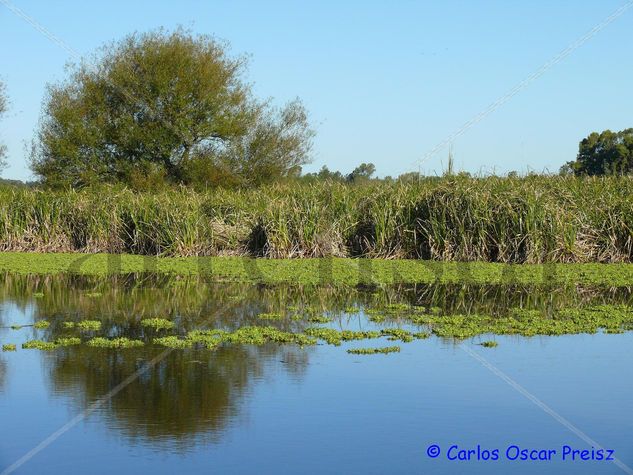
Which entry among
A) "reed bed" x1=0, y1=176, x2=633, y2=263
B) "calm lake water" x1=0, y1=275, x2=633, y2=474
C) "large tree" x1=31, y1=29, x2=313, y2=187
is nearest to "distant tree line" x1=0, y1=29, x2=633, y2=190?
"large tree" x1=31, y1=29, x2=313, y2=187

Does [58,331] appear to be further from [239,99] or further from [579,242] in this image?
[239,99]

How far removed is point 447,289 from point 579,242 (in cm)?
496

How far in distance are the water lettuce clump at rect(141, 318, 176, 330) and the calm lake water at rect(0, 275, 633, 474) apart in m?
0.14

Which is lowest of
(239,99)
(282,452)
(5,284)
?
(282,452)

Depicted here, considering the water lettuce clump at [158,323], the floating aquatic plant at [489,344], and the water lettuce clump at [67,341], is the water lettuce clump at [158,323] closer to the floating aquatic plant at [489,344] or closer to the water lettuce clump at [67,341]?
the water lettuce clump at [67,341]

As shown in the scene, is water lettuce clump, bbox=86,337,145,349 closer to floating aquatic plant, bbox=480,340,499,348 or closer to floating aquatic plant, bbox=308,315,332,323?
floating aquatic plant, bbox=308,315,332,323

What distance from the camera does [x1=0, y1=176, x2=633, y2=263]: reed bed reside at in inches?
730

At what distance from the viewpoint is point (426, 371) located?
27.5 ft

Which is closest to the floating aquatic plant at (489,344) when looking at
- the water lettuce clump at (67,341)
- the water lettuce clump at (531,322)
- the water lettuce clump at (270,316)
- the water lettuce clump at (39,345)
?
the water lettuce clump at (531,322)

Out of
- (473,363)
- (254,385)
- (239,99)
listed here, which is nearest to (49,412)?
→ (254,385)

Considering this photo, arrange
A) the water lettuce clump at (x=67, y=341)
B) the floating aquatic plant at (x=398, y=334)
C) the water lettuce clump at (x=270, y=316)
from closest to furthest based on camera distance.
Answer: the water lettuce clump at (x=67, y=341)
the floating aquatic plant at (x=398, y=334)
the water lettuce clump at (x=270, y=316)

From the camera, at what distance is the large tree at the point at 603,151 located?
5260cm

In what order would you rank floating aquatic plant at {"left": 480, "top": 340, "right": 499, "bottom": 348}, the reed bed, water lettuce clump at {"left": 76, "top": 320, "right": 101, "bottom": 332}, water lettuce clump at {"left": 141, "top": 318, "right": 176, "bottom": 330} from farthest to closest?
the reed bed < water lettuce clump at {"left": 141, "top": 318, "right": 176, "bottom": 330} < water lettuce clump at {"left": 76, "top": 320, "right": 101, "bottom": 332} < floating aquatic plant at {"left": 480, "top": 340, "right": 499, "bottom": 348}

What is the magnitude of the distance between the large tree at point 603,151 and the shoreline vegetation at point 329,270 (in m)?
36.3
